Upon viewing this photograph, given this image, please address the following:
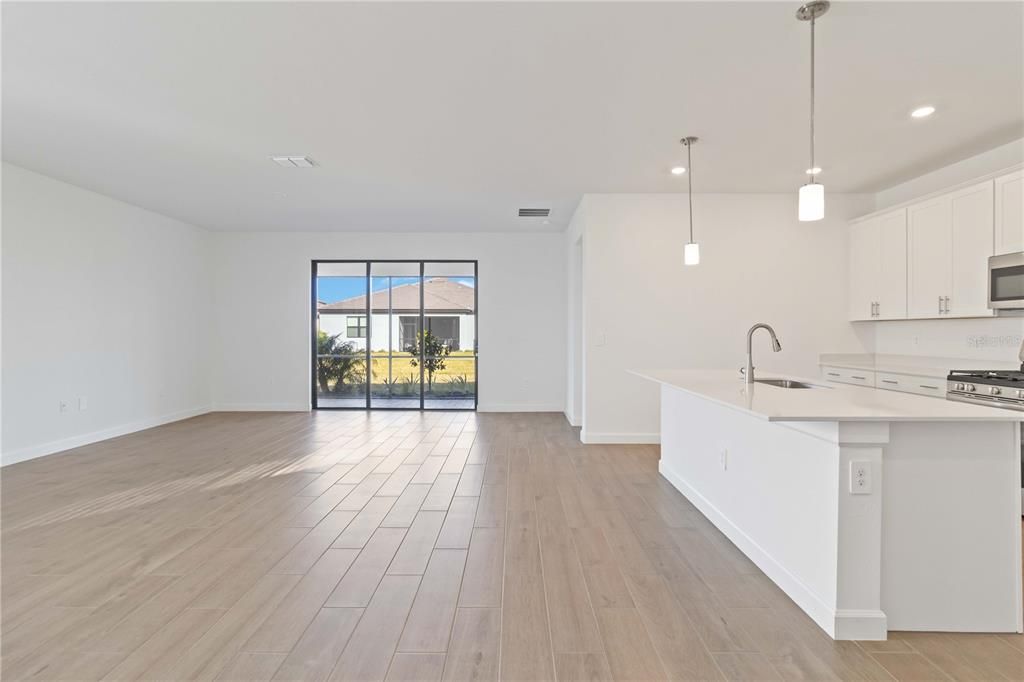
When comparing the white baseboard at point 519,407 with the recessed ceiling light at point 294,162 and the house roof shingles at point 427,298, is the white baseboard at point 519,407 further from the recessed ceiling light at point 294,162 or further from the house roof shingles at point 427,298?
the recessed ceiling light at point 294,162

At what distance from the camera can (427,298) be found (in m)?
7.91

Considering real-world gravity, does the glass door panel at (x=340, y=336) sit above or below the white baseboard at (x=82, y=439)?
above

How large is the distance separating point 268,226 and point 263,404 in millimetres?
2599

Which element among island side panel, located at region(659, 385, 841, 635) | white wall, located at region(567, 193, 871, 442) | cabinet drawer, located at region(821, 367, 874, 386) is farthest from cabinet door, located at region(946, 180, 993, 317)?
island side panel, located at region(659, 385, 841, 635)

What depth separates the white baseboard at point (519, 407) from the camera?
25.3 ft

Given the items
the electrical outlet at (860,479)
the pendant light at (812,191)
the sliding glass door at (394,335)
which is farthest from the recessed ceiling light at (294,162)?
the electrical outlet at (860,479)

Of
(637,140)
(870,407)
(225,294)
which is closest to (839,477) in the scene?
(870,407)

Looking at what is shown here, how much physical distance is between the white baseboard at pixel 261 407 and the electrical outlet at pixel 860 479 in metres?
7.21

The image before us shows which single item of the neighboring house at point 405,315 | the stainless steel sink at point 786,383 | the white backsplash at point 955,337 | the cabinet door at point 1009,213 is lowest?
the stainless steel sink at point 786,383

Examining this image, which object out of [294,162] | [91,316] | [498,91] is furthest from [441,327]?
[498,91]

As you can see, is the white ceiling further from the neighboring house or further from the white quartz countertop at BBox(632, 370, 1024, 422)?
the neighboring house

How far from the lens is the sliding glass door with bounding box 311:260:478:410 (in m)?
7.89

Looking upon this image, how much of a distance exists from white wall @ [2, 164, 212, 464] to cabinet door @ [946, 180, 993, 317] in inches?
315

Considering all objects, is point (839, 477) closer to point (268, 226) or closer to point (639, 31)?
point (639, 31)
